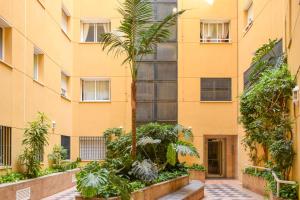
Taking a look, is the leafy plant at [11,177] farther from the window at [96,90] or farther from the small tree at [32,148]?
the window at [96,90]

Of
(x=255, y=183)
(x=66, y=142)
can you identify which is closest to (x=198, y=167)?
(x=255, y=183)

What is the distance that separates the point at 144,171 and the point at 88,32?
1225cm

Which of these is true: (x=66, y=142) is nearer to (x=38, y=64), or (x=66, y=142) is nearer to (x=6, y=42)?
(x=38, y=64)

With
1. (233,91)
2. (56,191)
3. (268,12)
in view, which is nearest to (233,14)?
(233,91)

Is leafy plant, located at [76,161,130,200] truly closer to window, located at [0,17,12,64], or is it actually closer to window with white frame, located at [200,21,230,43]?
window, located at [0,17,12,64]

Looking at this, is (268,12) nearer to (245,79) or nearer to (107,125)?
(245,79)

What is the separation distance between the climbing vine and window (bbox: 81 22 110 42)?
883cm

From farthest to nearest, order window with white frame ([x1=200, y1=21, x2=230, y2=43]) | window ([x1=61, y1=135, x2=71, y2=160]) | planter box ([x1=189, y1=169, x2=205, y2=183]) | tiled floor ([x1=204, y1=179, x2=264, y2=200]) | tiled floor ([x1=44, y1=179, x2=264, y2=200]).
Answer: window with white frame ([x1=200, y1=21, x2=230, y2=43]) < planter box ([x1=189, y1=169, x2=205, y2=183]) < window ([x1=61, y1=135, x2=71, y2=160]) < tiled floor ([x1=204, y1=179, x2=264, y2=200]) < tiled floor ([x1=44, y1=179, x2=264, y2=200])

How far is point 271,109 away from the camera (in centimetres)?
1450

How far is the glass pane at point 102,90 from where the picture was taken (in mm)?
23750

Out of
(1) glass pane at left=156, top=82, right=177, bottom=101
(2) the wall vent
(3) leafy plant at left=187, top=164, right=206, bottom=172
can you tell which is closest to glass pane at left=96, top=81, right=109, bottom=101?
(1) glass pane at left=156, top=82, right=177, bottom=101

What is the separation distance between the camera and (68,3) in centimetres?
2239

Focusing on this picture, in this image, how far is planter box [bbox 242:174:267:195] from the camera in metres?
16.0

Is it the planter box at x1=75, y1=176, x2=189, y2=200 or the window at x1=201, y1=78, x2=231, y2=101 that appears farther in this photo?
the window at x1=201, y1=78, x2=231, y2=101
